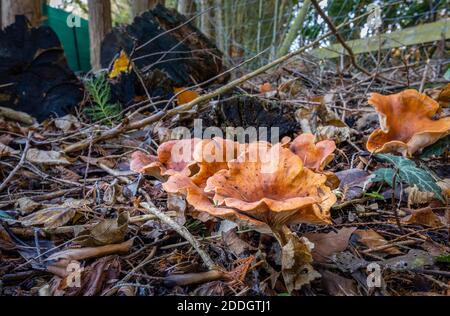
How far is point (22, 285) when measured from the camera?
1.18 meters

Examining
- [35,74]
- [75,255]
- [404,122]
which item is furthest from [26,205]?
[35,74]

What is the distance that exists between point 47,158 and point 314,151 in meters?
1.78

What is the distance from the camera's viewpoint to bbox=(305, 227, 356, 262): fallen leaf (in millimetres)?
1214

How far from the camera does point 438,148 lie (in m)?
1.80

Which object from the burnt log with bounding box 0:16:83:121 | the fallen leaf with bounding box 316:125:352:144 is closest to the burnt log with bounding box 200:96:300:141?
the fallen leaf with bounding box 316:125:352:144

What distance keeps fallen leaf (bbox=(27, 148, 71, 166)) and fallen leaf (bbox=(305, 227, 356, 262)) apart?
173 cm

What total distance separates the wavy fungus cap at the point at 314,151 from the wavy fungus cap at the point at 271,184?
13.8 inches

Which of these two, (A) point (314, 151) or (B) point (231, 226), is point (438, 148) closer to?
(A) point (314, 151)

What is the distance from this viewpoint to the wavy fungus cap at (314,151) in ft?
4.97

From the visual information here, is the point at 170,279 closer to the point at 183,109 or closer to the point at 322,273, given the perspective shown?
the point at 322,273
